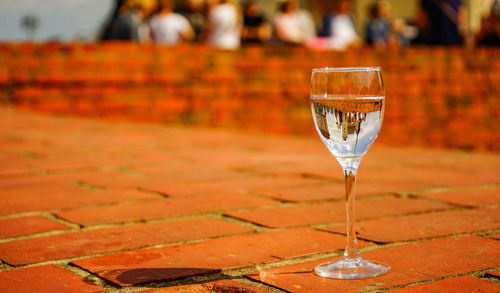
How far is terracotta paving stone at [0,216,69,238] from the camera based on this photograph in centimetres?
182

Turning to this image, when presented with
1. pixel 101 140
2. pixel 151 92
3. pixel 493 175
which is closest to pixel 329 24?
pixel 151 92

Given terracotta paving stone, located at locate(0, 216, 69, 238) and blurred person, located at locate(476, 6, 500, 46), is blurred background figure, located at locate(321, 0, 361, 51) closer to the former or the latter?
blurred person, located at locate(476, 6, 500, 46)

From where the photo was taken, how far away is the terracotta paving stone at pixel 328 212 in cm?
194

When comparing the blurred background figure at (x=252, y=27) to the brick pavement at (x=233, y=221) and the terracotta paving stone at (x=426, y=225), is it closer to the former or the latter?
the brick pavement at (x=233, y=221)

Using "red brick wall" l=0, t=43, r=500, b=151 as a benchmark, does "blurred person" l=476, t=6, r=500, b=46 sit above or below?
above

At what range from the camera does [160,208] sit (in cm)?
212

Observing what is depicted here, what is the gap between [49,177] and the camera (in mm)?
2760

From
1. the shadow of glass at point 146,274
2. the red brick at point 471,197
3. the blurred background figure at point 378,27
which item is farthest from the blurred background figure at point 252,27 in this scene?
the shadow of glass at point 146,274

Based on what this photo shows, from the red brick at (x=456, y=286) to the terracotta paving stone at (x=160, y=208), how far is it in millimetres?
911

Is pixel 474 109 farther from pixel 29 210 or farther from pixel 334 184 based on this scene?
pixel 29 210

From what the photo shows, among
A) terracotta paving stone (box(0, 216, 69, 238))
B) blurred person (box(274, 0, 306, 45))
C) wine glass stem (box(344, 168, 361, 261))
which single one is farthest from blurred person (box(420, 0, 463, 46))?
wine glass stem (box(344, 168, 361, 261))

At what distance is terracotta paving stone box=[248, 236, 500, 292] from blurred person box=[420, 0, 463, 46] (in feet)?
21.9

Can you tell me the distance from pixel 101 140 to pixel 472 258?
3.02 m

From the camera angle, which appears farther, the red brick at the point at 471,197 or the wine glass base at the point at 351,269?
the red brick at the point at 471,197
